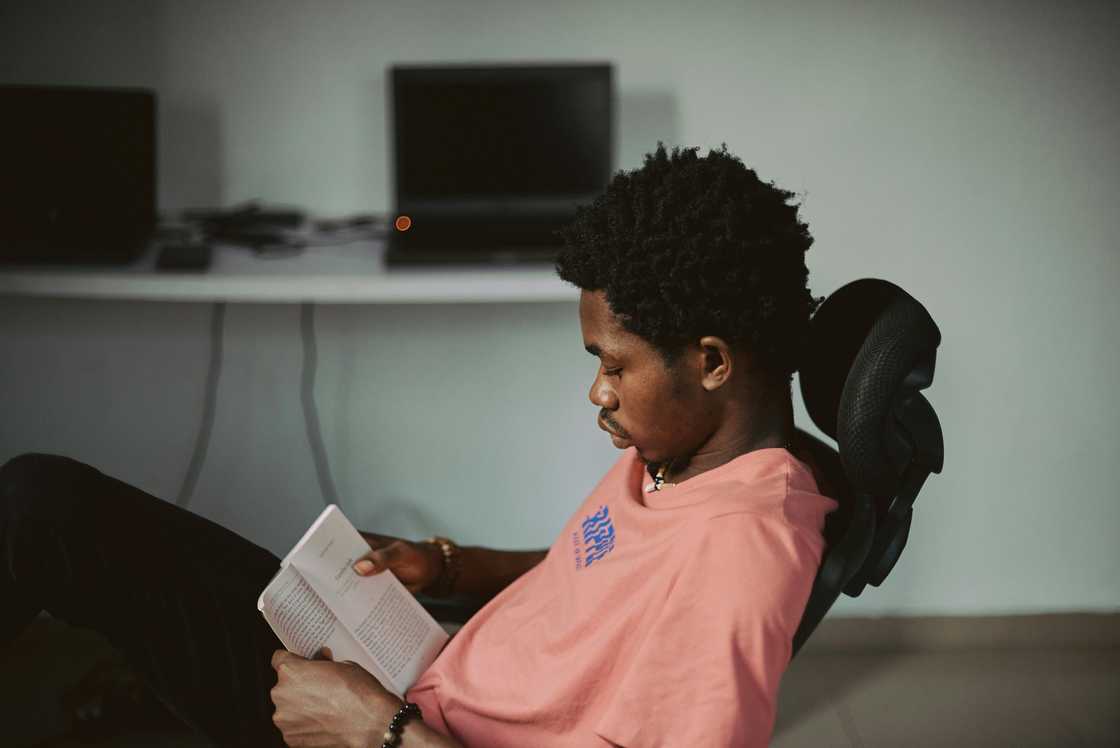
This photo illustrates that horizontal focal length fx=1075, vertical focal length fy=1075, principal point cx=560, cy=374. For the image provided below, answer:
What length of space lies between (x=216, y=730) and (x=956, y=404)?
60.3 inches

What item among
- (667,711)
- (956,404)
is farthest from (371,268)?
(956,404)

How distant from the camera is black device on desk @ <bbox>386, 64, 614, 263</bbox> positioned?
181 cm

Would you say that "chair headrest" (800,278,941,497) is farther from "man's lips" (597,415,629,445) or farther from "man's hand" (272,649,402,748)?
"man's hand" (272,649,402,748)

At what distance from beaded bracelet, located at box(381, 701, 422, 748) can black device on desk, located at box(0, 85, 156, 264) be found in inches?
39.4

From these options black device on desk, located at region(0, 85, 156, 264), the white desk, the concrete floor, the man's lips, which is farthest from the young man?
the concrete floor

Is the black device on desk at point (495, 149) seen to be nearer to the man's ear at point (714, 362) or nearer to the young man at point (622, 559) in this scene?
the young man at point (622, 559)

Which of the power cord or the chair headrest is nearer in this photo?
the chair headrest

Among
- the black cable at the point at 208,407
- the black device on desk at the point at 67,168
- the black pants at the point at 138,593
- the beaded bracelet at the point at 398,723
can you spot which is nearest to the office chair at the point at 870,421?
the beaded bracelet at the point at 398,723

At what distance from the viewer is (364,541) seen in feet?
4.17

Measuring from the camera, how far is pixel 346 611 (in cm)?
120

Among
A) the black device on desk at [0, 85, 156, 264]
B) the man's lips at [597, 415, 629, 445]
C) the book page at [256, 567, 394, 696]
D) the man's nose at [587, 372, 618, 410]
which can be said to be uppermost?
the black device on desk at [0, 85, 156, 264]

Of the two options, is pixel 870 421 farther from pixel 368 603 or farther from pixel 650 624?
pixel 368 603

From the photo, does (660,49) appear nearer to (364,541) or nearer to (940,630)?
(364,541)

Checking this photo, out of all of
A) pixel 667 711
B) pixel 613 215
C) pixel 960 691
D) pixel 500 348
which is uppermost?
pixel 613 215
